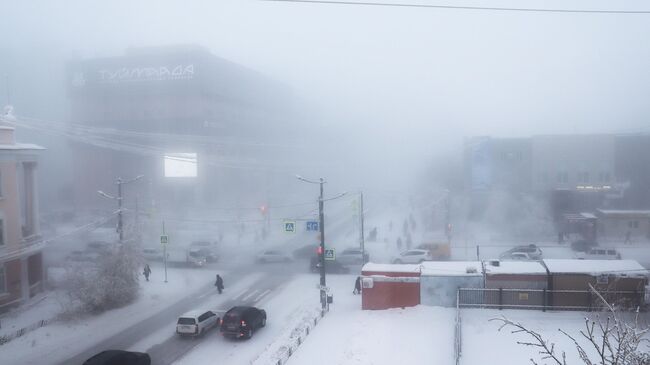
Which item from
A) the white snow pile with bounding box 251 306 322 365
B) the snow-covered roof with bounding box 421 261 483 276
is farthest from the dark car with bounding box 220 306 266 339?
the snow-covered roof with bounding box 421 261 483 276

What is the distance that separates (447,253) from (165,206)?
2920 cm

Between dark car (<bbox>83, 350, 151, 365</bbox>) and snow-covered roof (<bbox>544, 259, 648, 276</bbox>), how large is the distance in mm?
11261

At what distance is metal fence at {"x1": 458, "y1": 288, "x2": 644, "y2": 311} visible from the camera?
13953 millimetres

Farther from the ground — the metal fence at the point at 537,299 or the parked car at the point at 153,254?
the metal fence at the point at 537,299

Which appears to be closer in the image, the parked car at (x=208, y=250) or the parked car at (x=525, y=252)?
the parked car at (x=525, y=252)

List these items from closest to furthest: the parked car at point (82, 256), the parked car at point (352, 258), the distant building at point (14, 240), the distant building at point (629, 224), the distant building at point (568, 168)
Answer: the distant building at point (14, 240) < the parked car at point (352, 258) < the parked car at point (82, 256) < the distant building at point (629, 224) < the distant building at point (568, 168)

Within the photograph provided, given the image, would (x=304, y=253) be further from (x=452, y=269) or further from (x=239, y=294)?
(x=452, y=269)

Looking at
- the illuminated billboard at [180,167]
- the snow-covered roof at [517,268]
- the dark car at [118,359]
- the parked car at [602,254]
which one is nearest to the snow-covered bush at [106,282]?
the dark car at [118,359]

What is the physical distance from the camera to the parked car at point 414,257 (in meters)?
24.8

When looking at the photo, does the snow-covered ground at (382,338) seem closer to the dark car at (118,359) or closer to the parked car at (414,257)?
the dark car at (118,359)

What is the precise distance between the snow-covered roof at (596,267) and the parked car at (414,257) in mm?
9247

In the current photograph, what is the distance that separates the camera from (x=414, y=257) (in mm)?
24984

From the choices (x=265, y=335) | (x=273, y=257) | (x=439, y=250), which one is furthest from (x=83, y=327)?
(x=439, y=250)

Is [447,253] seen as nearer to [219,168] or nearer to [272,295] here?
[272,295]
